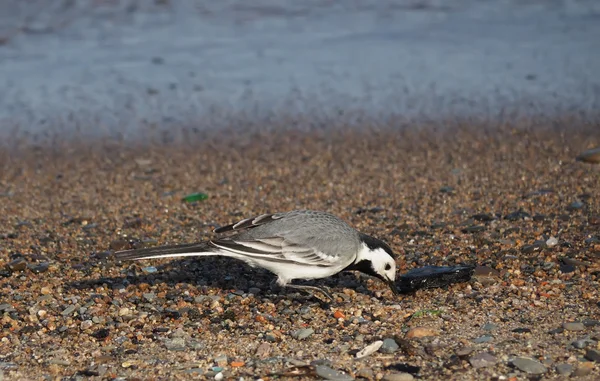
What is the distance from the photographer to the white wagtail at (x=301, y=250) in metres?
6.66

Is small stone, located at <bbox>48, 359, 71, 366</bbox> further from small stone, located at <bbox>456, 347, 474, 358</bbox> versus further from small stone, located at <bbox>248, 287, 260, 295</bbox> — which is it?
small stone, located at <bbox>456, 347, 474, 358</bbox>

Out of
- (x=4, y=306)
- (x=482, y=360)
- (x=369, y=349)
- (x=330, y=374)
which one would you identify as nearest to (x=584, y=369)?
(x=482, y=360)

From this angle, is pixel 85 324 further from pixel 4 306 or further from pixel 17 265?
pixel 17 265

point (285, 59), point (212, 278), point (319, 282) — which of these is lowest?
point (319, 282)

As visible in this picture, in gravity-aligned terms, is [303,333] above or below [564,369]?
below

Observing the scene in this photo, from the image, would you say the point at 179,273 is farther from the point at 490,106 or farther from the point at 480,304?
the point at 490,106

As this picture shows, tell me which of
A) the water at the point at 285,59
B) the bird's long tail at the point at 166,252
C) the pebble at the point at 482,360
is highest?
the water at the point at 285,59

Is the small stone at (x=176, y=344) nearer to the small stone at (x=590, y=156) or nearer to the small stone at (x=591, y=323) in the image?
the small stone at (x=591, y=323)

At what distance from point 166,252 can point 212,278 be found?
0.85 metres

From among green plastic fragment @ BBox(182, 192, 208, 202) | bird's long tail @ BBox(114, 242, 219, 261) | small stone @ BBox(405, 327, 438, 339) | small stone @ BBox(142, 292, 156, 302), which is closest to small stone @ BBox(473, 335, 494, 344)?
small stone @ BBox(405, 327, 438, 339)

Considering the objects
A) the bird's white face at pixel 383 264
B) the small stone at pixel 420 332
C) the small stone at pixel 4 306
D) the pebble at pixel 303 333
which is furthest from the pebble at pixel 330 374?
the small stone at pixel 4 306

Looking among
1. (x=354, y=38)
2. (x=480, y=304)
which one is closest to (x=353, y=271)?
(x=480, y=304)

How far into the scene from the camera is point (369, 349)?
227 inches

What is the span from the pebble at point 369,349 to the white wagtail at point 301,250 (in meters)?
0.99
